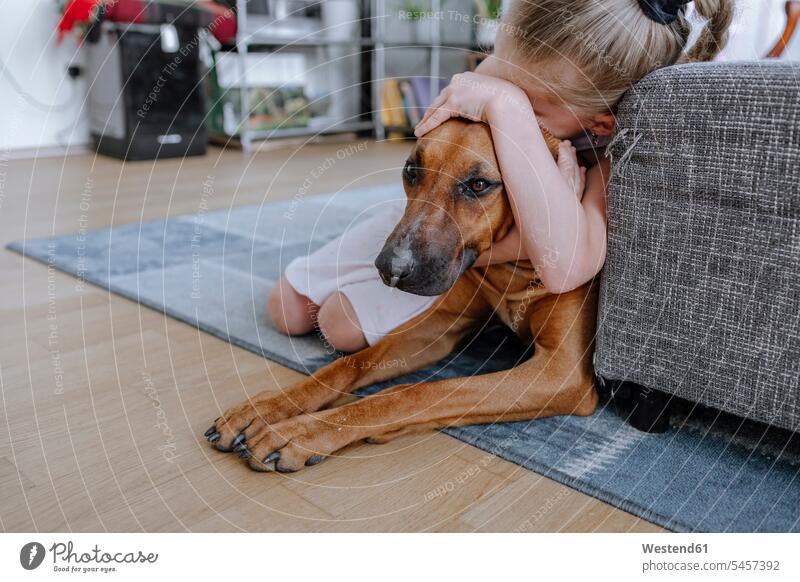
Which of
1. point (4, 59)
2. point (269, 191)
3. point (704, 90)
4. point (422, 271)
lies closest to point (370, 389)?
point (422, 271)

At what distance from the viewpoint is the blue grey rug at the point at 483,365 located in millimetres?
1199

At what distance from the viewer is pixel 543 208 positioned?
1.36 meters

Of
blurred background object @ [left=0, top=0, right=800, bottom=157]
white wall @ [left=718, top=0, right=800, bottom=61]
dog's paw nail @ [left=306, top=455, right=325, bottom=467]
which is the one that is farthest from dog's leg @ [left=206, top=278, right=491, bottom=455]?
white wall @ [left=718, top=0, right=800, bottom=61]

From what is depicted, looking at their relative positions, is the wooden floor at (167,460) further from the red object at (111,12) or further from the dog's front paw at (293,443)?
the red object at (111,12)

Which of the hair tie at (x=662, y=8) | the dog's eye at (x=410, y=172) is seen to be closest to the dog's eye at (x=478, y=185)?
the dog's eye at (x=410, y=172)

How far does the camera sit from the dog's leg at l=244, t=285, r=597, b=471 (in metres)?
1.29

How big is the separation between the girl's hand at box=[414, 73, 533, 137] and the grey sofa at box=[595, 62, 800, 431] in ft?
0.65

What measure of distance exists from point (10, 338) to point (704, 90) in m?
1.66

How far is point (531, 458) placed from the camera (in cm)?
132

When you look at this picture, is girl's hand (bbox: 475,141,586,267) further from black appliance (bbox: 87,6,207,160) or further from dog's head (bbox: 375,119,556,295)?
black appliance (bbox: 87,6,207,160)

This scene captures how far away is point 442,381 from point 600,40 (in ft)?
2.26

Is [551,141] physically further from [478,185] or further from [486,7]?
[486,7]

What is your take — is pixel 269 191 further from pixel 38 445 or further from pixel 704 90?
pixel 704 90
